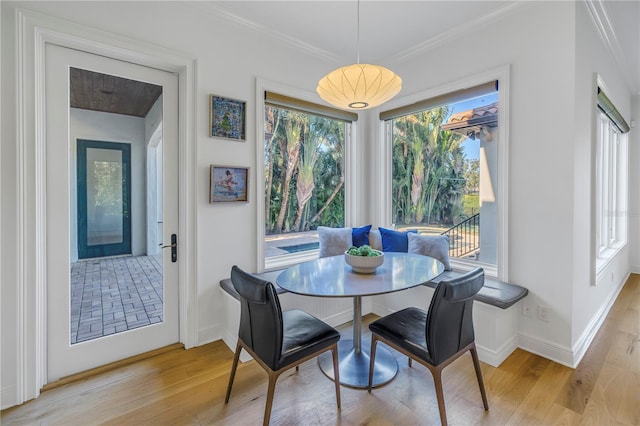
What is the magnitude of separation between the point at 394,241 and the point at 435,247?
0.42 m

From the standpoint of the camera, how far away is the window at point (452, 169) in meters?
2.71

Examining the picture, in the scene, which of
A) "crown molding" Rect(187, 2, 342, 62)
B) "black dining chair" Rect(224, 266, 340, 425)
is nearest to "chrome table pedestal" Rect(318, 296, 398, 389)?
"black dining chair" Rect(224, 266, 340, 425)

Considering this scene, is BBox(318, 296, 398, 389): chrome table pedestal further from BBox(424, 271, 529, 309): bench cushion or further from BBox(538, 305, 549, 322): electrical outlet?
BBox(538, 305, 549, 322): electrical outlet

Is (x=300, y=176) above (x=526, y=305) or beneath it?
above

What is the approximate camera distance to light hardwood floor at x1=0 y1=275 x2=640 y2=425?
1688 mm

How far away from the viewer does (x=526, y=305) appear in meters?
2.40

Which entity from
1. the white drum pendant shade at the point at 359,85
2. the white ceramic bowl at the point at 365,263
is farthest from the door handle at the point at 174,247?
the white drum pendant shade at the point at 359,85

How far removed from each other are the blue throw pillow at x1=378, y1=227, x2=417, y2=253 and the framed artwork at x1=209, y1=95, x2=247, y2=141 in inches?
68.6

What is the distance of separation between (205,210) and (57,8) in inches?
62.8

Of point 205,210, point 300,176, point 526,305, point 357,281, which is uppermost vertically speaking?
point 300,176

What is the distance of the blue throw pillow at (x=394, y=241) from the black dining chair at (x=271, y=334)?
4.79 ft

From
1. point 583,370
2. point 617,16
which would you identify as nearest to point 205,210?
point 583,370

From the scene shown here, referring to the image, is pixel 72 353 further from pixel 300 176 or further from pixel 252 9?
pixel 252 9

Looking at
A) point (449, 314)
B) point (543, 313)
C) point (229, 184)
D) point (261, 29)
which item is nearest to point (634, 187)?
point (543, 313)
